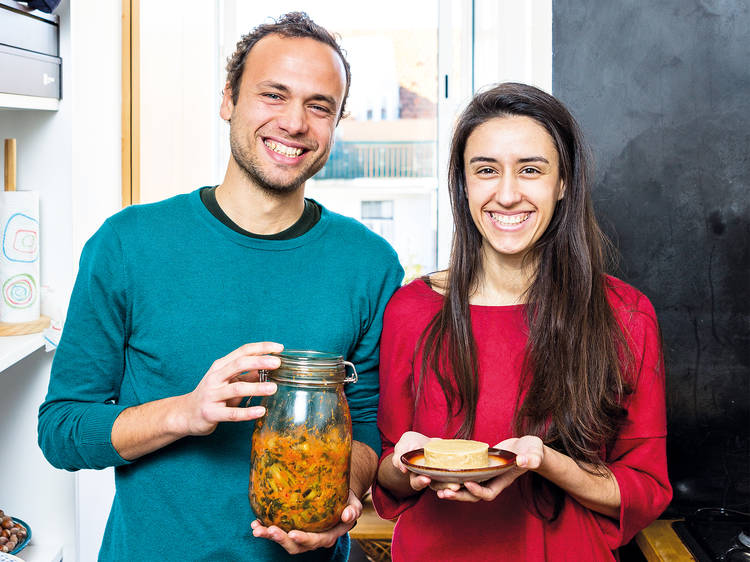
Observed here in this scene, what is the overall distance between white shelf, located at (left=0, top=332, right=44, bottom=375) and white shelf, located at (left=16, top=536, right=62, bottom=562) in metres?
0.42

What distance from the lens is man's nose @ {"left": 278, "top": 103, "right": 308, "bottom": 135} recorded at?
4.18 ft

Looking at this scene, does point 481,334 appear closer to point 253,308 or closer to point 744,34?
point 253,308

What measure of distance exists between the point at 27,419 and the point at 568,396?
1089 millimetres

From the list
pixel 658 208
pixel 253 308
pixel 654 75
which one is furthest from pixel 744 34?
pixel 253 308

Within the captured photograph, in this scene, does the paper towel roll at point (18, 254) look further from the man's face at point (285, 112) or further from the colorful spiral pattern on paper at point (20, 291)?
the man's face at point (285, 112)

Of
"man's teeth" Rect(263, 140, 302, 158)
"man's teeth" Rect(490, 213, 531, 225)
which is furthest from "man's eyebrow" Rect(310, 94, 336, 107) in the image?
"man's teeth" Rect(490, 213, 531, 225)

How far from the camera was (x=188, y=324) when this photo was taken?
1224 millimetres

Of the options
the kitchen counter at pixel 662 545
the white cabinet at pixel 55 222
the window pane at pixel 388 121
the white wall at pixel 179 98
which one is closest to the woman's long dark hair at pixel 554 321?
the kitchen counter at pixel 662 545

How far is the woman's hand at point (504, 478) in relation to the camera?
108 cm

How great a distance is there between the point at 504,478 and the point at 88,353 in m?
0.67

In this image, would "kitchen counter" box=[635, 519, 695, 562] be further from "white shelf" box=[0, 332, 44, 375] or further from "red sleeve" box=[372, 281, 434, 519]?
"white shelf" box=[0, 332, 44, 375]

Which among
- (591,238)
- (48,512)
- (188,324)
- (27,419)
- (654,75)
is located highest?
(654,75)

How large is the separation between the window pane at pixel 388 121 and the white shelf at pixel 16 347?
1.47 m

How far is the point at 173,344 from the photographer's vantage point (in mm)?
1217
